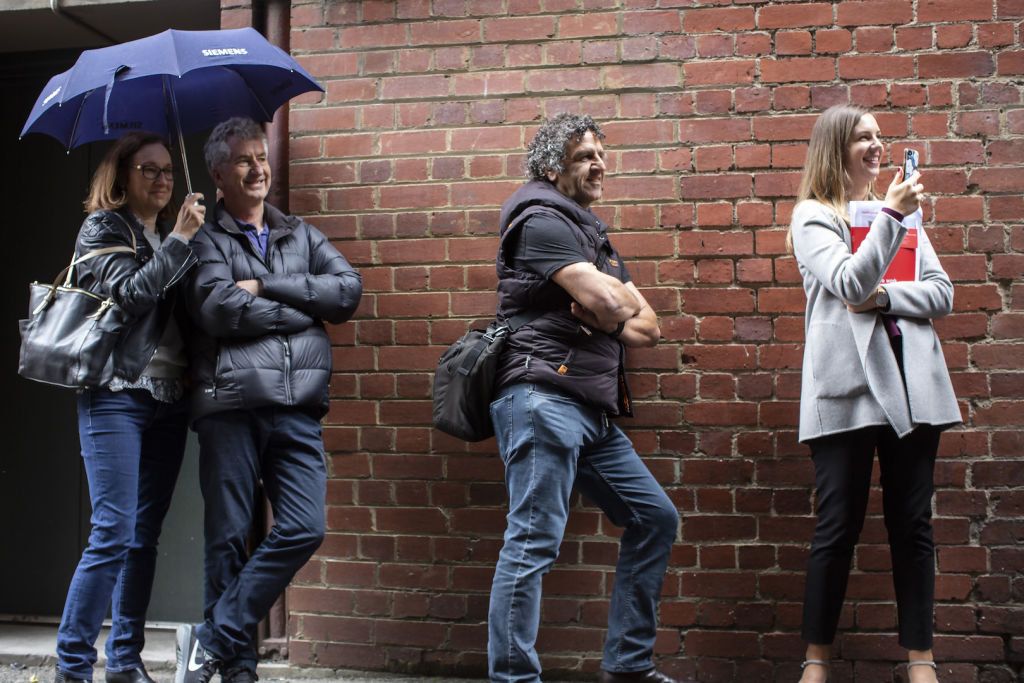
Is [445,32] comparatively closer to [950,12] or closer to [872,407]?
[950,12]

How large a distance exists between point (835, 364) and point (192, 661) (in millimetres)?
2485

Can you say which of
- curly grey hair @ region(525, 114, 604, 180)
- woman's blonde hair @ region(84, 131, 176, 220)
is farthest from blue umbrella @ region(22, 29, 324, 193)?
curly grey hair @ region(525, 114, 604, 180)

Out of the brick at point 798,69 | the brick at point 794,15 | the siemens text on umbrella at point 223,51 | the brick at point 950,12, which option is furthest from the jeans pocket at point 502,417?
the brick at point 950,12

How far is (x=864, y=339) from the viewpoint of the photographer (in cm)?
298

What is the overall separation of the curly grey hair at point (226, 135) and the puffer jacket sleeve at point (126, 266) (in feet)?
1.32

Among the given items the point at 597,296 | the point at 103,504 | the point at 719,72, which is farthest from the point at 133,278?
the point at 719,72

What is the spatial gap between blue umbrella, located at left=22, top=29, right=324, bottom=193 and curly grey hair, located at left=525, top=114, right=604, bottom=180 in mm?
992

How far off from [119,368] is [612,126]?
6.99ft

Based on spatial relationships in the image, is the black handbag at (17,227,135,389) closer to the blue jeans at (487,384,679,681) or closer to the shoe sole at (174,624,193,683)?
the shoe sole at (174,624,193,683)

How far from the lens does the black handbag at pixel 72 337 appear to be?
3070mm

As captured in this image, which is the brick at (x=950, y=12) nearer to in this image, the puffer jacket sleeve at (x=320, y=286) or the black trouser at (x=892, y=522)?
the black trouser at (x=892, y=522)

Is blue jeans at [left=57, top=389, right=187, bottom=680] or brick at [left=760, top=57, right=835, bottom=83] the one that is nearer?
blue jeans at [left=57, top=389, right=187, bottom=680]

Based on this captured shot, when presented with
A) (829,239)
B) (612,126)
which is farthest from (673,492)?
(612,126)

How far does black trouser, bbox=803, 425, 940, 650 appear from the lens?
300cm
